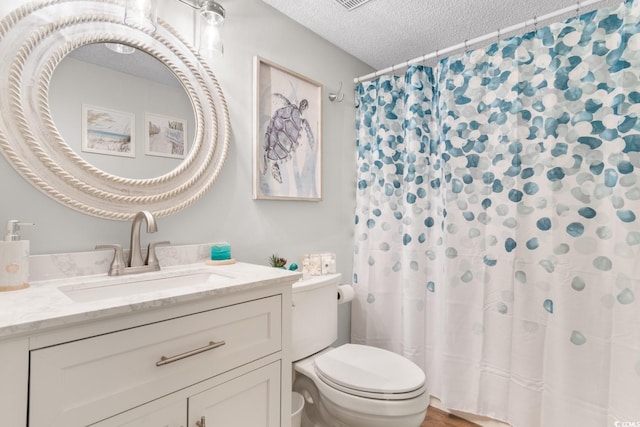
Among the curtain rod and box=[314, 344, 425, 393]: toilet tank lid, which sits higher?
the curtain rod

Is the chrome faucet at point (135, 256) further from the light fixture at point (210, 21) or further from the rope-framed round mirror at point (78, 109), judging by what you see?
the light fixture at point (210, 21)

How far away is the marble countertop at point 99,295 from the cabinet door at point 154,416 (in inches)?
9.8

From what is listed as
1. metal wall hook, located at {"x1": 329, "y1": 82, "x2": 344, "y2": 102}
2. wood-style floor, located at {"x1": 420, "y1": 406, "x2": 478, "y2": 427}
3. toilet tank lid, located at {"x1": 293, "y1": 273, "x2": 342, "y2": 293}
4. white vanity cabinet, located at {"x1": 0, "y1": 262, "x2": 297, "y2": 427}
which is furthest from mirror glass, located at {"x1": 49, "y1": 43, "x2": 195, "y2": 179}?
wood-style floor, located at {"x1": 420, "y1": 406, "x2": 478, "y2": 427}

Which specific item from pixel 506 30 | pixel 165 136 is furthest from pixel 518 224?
pixel 165 136

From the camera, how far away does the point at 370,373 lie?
146 cm

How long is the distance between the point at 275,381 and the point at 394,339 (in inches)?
49.6

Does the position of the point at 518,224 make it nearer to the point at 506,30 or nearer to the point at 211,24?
the point at 506,30

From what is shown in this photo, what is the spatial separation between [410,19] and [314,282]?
61.1 inches

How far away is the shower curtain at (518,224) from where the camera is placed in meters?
1.40

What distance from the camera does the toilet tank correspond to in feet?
5.22

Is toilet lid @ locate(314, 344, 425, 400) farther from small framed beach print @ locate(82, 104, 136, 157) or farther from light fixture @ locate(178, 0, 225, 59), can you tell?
light fixture @ locate(178, 0, 225, 59)

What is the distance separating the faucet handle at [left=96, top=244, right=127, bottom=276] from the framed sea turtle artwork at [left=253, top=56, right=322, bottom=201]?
2.20 feet

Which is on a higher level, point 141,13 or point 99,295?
point 141,13

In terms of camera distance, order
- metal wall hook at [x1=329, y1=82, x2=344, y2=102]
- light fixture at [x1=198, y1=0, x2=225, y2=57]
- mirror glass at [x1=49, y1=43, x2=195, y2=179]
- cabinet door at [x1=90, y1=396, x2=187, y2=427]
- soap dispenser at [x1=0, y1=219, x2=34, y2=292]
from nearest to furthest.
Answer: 1. cabinet door at [x1=90, y1=396, x2=187, y2=427]
2. soap dispenser at [x1=0, y1=219, x2=34, y2=292]
3. mirror glass at [x1=49, y1=43, x2=195, y2=179]
4. light fixture at [x1=198, y1=0, x2=225, y2=57]
5. metal wall hook at [x1=329, y1=82, x2=344, y2=102]
